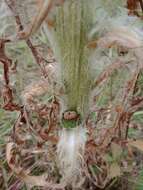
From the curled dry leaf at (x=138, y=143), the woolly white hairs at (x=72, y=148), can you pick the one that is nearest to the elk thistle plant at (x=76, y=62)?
the woolly white hairs at (x=72, y=148)

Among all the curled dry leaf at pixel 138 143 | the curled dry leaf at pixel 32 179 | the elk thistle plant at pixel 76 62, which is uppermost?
the elk thistle plant at pixel 76 62

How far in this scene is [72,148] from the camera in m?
1.00

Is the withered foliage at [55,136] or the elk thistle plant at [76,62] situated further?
the withered foliage at [55,136]

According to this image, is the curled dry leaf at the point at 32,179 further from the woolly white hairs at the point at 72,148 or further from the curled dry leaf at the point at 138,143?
the curled dry leaf at the point at 138,143

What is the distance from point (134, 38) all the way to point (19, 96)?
52cm

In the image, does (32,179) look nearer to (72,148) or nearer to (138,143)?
(72,148)

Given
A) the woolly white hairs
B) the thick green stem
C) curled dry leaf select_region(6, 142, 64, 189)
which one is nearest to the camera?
the thick green stem

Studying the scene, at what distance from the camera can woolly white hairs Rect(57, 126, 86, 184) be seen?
1006 mm

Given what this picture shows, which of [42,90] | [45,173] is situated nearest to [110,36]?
[42,90]

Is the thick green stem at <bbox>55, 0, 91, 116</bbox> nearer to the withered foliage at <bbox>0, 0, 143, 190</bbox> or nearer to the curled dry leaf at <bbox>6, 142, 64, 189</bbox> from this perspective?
the withered foliage at <bbox>0, 0, 143, 190</bbox>

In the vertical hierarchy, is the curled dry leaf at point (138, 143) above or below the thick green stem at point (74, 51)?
below

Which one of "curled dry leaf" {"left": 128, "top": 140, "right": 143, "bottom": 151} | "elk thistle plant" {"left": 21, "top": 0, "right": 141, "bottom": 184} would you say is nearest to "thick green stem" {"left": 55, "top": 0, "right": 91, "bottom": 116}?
"elk thistle plant" {"left": 21, "top": 0, "right": 141, "bottom": 184}

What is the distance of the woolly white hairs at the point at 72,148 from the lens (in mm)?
1006

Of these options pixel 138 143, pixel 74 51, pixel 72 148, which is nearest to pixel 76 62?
pixel 74 51
